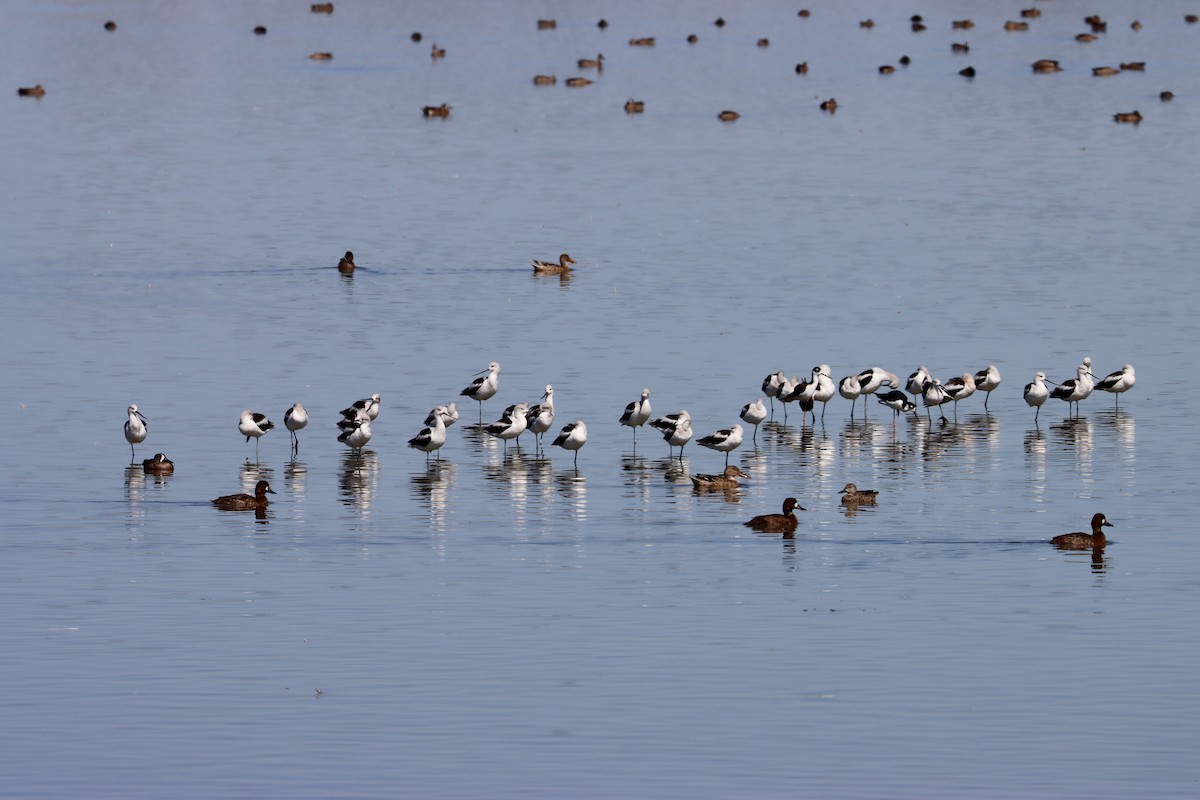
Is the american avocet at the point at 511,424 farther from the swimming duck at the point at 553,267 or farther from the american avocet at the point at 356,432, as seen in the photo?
the swimming duck at the point at 553,267

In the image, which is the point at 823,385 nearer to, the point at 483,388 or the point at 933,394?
the point at 933,394

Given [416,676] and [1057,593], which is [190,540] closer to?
[416,676]

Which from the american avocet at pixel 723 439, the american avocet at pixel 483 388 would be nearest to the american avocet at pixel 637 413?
the american avocet at pixel 723 439

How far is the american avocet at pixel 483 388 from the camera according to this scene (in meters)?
40.8

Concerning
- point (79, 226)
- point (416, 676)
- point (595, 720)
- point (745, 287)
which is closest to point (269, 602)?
point (416, 676)

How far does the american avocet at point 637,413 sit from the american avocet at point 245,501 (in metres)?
7.28

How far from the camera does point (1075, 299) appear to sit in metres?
51.9

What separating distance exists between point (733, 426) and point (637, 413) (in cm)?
163

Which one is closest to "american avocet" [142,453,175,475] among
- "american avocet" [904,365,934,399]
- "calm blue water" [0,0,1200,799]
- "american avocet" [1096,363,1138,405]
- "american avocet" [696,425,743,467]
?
"calm blue water" [0,0,1200,799]

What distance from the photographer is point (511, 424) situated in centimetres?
3750

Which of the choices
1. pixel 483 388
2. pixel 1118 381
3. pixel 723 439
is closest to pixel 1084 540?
pixel 723 439

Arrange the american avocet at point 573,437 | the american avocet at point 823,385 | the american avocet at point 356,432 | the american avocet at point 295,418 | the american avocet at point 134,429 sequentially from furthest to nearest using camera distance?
1. the american avocet at point 823,385
2. the american avocet at point 295,418
3. the american avocet at point 356,432
4. the american avocet at point 134,429
5. the american avocet at point 573,437

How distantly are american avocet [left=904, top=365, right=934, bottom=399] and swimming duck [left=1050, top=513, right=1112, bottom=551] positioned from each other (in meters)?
10.3

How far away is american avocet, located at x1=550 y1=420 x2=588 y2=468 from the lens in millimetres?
35906
